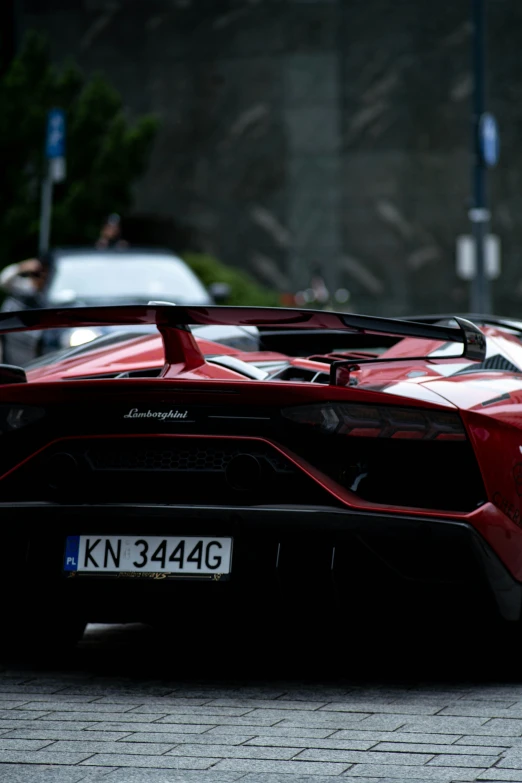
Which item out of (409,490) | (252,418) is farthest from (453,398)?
(252,418)

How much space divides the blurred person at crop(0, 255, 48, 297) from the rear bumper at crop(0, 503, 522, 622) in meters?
9.84


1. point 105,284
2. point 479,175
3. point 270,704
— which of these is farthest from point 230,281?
point 270,704

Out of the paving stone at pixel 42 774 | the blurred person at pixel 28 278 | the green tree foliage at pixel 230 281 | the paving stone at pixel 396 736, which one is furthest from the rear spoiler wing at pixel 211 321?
the green tree foliage at pixel 230 281

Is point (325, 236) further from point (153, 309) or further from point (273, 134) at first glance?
point (153, 309)

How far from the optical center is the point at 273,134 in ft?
105

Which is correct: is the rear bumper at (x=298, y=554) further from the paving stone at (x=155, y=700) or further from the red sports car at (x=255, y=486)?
the paving stone at (x=155, y=700)

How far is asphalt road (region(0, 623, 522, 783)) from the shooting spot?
149 inches

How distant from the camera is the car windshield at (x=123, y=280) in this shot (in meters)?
14.0

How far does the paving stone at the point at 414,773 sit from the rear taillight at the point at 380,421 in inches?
44.4

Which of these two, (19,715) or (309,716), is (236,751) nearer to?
(309,716)

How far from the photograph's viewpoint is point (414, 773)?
12.2 ft

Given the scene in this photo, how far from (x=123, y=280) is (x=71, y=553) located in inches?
386

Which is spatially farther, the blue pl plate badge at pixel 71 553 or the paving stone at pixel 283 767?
the blue pl plate badge at pixel 71 553

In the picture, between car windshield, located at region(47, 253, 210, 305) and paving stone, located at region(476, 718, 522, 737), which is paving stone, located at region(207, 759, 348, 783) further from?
car windshield, located at region(47, 253, 210, 305)
